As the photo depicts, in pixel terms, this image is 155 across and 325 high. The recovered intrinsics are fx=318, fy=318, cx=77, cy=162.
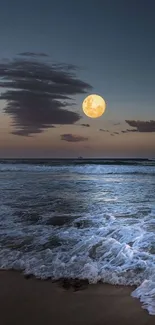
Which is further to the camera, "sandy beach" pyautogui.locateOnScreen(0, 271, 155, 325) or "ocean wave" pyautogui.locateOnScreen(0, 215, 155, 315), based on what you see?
"ocean wave" pyautogui.locateOnScreen(0, 215, 155, 315)

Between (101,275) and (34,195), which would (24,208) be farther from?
(101,275)

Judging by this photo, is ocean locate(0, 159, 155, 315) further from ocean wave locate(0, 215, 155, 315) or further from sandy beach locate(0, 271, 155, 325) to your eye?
sandy beach locate(0, 271, 155, 325)

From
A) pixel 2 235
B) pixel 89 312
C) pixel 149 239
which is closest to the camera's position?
pixel 89 312

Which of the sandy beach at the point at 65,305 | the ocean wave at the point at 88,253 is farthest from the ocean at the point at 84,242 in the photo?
the sandy beach at the point at 65,305

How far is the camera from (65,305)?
15.5 feet

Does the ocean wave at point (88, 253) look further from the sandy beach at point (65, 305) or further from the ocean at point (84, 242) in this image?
the sandy beach at point (65, 305)

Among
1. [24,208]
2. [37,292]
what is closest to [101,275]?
[37,292]

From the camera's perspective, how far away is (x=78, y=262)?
6.44 meters

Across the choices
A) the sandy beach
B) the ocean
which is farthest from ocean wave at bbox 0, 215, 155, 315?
the sandy beach

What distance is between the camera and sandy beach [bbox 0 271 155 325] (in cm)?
426

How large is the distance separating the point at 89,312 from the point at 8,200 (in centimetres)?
1103

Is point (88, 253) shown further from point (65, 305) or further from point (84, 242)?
point (65, 305)

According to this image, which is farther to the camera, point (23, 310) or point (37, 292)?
point (37, 292)

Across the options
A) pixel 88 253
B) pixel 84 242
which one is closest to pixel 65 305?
pixel 88 253
